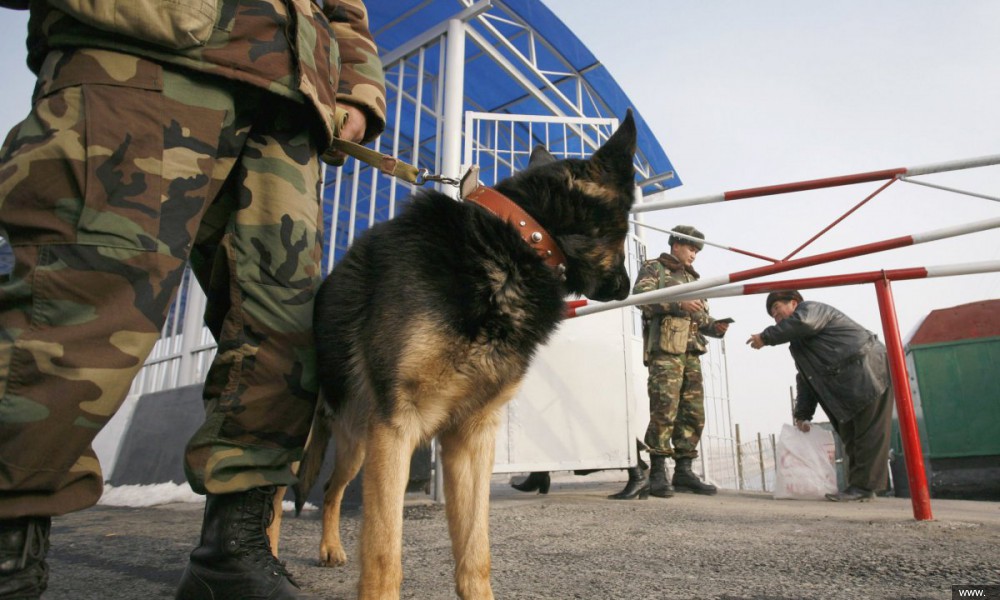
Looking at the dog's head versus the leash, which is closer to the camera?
the leash

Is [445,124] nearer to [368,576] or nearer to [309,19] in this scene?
[309,19]

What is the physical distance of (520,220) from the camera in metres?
1.84

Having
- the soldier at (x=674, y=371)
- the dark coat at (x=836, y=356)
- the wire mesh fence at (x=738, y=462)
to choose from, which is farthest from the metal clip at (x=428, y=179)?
the wire mesh fence at (x=738, y=462)

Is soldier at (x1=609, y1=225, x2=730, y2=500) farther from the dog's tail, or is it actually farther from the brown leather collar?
the brown leather collar

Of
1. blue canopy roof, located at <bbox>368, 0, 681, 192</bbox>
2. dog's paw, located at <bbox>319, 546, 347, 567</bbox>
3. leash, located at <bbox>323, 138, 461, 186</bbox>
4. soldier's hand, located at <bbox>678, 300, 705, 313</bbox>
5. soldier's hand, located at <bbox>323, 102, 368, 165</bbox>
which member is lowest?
dog's paw, located at <bbox>319, 546, 347, 567</bbox>

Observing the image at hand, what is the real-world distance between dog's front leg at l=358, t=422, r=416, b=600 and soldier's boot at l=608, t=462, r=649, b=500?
3274 millimetres

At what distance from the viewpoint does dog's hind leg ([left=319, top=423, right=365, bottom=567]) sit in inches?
91.0

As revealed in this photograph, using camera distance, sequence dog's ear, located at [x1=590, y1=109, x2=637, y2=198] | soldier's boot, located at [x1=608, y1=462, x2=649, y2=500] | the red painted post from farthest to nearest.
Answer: soldier's boot, located at [x1=608, y1=462, x2=649, y2=500], the red painted post, dog's ear, located at [x1=590, y1=109, x2=637, y2=198]

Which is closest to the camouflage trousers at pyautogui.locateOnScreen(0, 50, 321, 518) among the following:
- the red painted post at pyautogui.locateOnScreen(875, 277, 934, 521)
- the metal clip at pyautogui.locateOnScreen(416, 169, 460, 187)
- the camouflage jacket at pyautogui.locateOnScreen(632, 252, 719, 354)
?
the metal clip at pyautogui.locateOnScreen(416, 169, 460, 187)

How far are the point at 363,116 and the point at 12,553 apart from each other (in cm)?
146

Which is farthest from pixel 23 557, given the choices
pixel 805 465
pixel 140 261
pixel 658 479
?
pixel 805 465

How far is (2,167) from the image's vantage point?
1.10 meters

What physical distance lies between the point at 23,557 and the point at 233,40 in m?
1.21

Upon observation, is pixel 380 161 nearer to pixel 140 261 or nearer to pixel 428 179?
pixel 428 179
